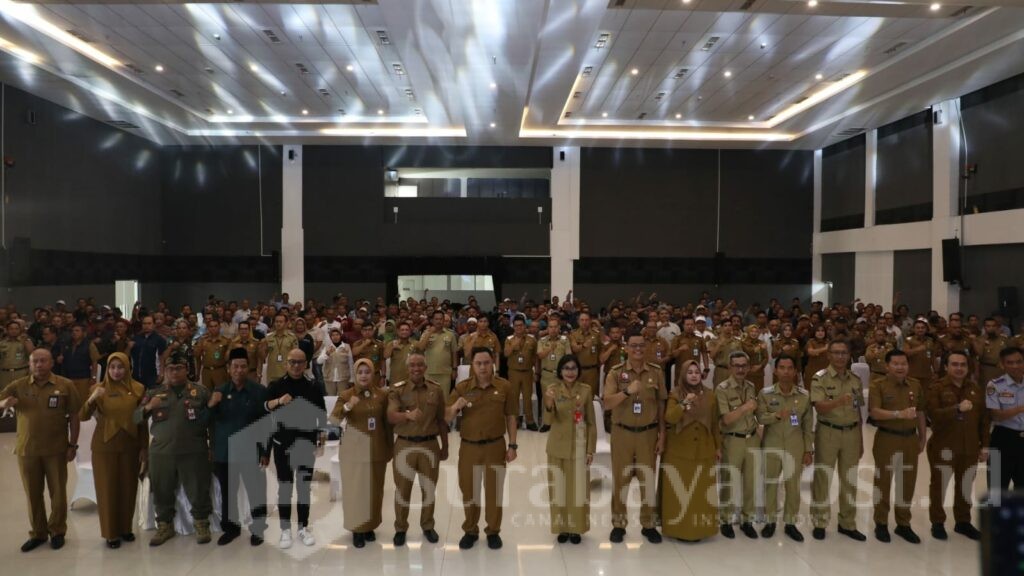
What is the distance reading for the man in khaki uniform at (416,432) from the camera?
199 inches

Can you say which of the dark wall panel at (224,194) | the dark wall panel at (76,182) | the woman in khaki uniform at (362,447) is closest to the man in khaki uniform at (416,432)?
the woman in khaki uniform at (362,447)

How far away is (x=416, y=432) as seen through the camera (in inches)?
199

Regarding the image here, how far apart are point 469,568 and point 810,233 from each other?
19281 mm

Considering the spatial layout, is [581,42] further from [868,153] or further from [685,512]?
[868,153]

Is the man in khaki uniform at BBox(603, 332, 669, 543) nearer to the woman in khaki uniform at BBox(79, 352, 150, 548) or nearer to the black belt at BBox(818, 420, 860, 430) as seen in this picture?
the black belt at BBox(818, 420, 860, 430)

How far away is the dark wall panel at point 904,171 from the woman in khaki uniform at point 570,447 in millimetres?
14162

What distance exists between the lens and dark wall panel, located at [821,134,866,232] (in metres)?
18.3

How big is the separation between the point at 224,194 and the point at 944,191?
20.2 metres

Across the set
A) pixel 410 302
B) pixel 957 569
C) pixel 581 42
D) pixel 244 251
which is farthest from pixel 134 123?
pixel 957 569

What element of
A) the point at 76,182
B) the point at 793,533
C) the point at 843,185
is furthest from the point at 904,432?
the point at 76,182

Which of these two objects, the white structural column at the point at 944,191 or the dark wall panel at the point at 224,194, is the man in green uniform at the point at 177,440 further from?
the dark wall panel at the point at 224,194

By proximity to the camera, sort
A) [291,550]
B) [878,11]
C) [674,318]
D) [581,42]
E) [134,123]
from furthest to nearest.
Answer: [134,123] → [674,318] → [581,42] → [878,11] → [291,550]

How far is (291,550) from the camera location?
5.11 meters

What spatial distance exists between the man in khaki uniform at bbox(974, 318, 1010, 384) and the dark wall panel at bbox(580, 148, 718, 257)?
11.3 meters
